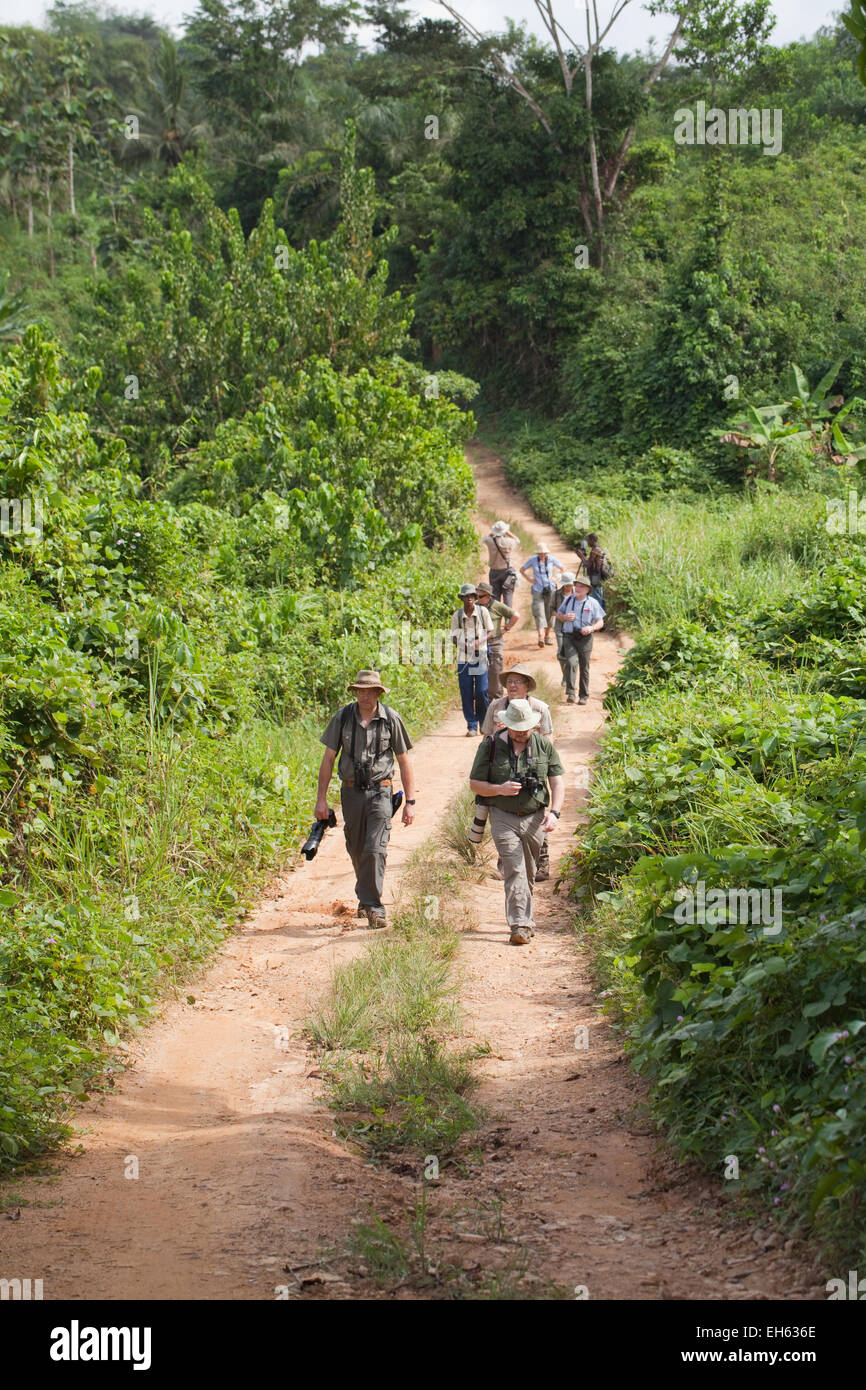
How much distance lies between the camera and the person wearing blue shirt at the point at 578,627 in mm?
13555

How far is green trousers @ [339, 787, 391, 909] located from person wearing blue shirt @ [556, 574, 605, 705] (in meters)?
5.88

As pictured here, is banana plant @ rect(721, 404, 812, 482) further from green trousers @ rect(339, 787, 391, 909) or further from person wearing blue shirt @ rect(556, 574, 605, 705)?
green trousers @ rect(339, 787, 391, 909)

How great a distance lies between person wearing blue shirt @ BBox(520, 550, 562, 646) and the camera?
1628 cm

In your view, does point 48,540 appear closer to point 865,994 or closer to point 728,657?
point 728,657

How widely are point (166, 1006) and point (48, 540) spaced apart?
14.9ft

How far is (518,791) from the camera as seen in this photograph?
7684 millimetres

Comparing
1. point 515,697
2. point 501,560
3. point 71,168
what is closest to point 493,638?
point 501,560

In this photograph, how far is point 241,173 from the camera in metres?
45.2

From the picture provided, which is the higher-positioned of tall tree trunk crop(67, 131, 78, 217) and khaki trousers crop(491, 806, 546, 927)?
tall tree trunk crop(67, 131, 78, 217)

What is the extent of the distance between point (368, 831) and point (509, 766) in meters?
1.06

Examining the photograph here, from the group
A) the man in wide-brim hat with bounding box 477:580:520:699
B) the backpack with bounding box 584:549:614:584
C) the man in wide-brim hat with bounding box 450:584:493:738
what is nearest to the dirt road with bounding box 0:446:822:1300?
the man in wide-brim hat with bounding box 450:584:493:738

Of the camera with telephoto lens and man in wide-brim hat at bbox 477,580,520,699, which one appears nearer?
the camera with telephoto lens

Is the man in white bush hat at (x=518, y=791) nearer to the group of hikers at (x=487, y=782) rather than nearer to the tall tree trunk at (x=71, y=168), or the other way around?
the group of hikers at (x=487, y=782)

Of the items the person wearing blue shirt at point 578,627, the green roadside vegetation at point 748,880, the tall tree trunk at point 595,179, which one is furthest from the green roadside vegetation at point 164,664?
the tall tree trunk at point 595,179
